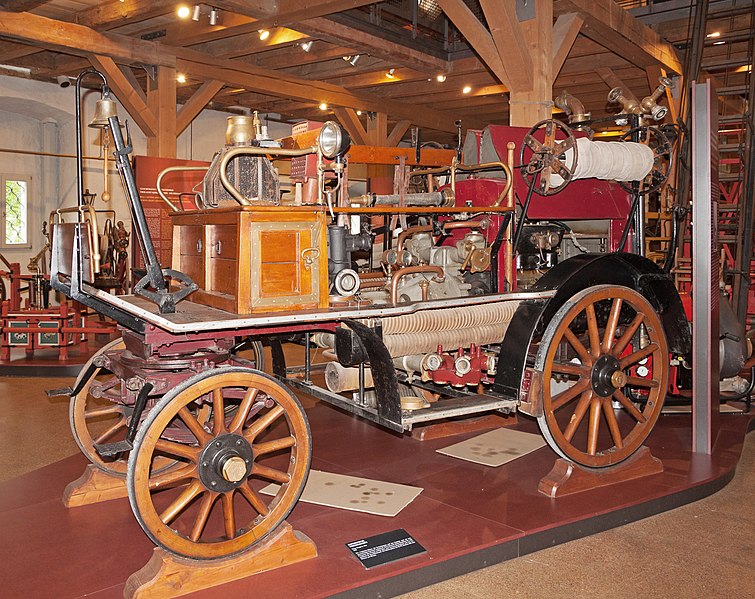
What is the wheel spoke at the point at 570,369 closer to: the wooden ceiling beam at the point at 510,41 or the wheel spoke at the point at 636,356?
the wheel spoke at the point at 636,356

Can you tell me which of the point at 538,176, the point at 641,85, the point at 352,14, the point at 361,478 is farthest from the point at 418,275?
the point at 641,85

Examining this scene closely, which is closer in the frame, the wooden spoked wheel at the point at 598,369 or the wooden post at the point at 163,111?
the wooden spoked wheel at the point at 598,369

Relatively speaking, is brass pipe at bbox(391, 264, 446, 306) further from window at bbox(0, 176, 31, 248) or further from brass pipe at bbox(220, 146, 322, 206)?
window at bbox(0, 176, 31, 248)

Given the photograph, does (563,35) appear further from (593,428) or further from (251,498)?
(251,498)

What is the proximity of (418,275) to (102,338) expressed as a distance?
596cm

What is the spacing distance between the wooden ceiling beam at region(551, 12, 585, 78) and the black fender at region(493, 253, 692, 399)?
2791mm

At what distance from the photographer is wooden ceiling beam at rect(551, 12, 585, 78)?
20.9 feet

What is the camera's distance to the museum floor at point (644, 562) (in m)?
2.95

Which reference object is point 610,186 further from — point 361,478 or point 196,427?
point 196,427

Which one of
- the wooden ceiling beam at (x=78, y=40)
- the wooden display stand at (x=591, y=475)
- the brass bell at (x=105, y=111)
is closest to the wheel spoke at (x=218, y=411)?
the brass bell at (x=105, y=111)

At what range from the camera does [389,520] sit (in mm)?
3375

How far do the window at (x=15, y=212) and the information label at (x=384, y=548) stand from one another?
9592 millimetres

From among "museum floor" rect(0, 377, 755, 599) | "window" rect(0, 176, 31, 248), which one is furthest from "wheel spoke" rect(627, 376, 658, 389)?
"window" rect(0, 176, 31, 248)

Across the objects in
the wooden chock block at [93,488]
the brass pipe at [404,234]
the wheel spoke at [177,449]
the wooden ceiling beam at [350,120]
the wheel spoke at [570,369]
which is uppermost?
the wooden ceiling beam at [350,120]
